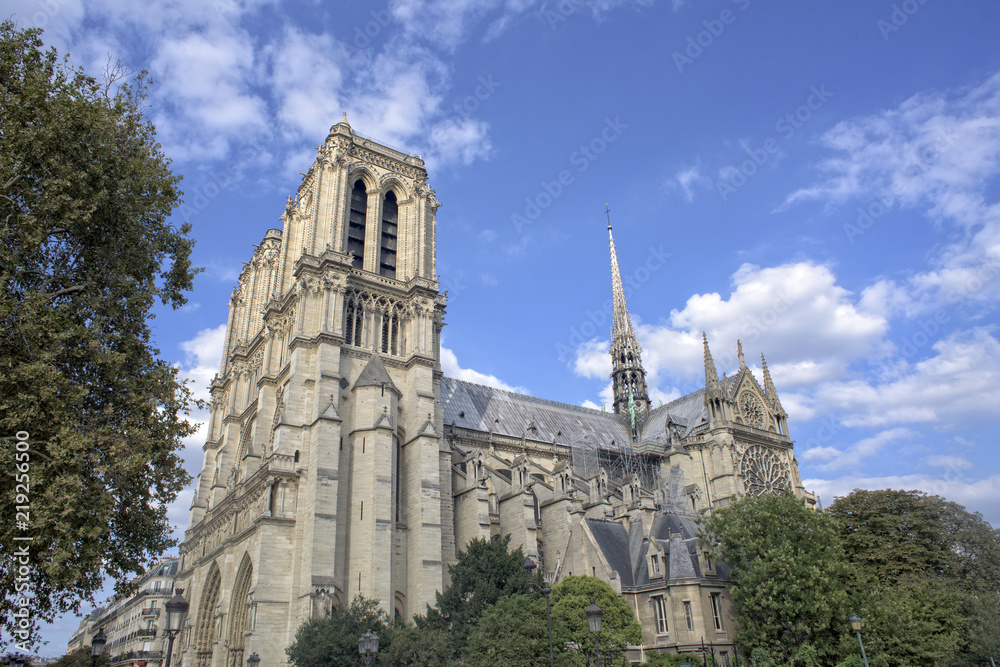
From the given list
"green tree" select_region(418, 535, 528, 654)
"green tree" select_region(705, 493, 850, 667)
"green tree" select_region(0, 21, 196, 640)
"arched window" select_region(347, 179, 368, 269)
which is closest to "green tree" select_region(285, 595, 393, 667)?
"green tree" select_region(418, 535, 528, 654)

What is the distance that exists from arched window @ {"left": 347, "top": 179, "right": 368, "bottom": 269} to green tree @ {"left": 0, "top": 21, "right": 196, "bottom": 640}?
2461 cm

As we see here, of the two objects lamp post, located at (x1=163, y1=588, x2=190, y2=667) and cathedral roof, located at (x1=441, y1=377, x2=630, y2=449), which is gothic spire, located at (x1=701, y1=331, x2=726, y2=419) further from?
lamp post, located at (x1=163, y1=588, x2=190, y2=667)

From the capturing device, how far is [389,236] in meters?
43.8

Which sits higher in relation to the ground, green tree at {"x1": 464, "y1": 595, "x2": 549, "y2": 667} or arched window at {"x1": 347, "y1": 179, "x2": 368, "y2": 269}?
arched window at {"x1": 347, "y1": 179, "x2": 368, "y2": 269}

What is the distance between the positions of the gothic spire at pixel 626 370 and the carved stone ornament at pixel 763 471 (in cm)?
1257

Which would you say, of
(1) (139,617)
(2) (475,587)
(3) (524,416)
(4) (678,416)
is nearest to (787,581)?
(2) (475,587)

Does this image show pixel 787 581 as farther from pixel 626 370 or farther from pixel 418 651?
pixel 626 370

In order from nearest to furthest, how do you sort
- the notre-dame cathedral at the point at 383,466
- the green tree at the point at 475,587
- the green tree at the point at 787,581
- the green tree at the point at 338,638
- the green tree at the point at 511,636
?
the green tree at the point at 511,636
the green tree at the point at 338,638
the green tree at the point at 475,587
the green tree at the point at 787,581
the notre-dame cathedral at the point at 383,466

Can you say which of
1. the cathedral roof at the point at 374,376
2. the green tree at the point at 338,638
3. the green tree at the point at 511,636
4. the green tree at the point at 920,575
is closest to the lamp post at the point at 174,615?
the green tree at the point at 338,638

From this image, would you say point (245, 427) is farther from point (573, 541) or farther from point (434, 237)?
point (573, 541)

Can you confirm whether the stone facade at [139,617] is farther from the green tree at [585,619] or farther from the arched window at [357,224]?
the green tree at [585,619]

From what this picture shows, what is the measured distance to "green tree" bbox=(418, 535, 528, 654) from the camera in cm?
2589

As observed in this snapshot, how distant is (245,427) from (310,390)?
11435 mm

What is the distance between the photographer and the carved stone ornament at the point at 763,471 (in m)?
50.1
